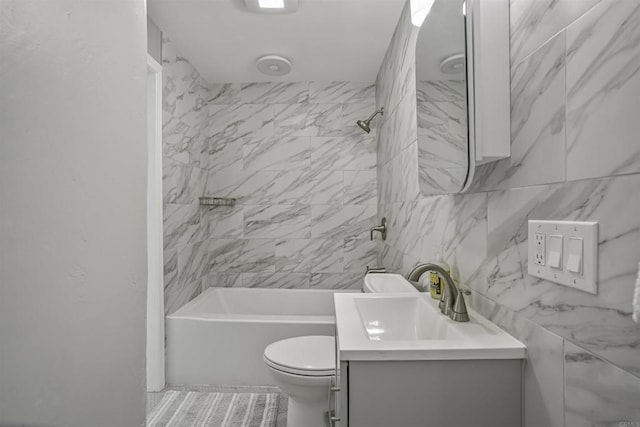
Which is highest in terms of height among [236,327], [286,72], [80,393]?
[286,72]

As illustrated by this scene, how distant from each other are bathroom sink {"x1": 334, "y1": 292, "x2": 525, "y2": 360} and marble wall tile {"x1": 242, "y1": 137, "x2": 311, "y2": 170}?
206 centimetres

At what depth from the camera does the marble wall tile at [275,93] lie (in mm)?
3373

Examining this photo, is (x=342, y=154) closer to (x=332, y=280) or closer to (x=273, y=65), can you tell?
(x=273, y=65)

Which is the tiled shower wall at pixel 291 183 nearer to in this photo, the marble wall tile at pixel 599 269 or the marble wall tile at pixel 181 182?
the marble wall tile at pixel 181 182

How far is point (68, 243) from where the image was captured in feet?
2.09

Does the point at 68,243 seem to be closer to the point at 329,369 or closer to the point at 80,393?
the point at 80,393

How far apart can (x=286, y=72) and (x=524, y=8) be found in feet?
7.61

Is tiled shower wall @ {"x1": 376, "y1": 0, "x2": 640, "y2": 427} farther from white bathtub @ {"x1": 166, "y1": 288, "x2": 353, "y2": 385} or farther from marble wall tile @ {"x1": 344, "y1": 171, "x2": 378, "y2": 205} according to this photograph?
marble wall tile @ {"x1": 344, "y1": 171, "x2": 378, "y2": 205}

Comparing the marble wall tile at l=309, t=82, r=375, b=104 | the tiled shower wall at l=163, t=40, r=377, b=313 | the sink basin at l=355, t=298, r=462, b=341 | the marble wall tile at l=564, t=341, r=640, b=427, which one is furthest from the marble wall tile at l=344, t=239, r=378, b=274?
the marble wall tile at l=564, t=341, r=640, b=427

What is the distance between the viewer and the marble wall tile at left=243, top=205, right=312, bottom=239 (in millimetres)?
3389

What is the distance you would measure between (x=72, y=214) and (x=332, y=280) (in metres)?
2.87

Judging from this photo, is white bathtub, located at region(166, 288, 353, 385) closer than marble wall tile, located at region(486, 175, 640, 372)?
No

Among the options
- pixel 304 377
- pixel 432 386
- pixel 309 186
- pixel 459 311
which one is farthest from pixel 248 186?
pixel 432 386

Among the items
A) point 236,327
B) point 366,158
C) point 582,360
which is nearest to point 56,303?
point 582,360
